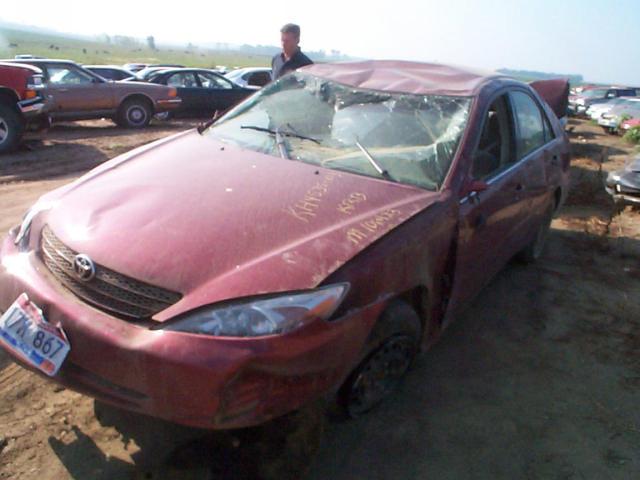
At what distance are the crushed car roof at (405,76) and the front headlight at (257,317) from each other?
1772 mm

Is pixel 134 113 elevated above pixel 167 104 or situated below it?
below

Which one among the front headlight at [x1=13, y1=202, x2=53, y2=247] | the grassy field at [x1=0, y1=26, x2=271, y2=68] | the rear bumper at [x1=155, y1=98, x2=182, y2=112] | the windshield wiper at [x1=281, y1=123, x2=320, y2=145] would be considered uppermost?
the windshield wiper at [x1=281, y1=123, x2=320, y2=145]

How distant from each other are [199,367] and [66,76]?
36.0ft

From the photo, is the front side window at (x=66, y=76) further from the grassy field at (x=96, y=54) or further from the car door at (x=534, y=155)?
the grassy field at (x=96, y=54)

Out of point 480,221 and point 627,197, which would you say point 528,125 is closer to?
point 480,221

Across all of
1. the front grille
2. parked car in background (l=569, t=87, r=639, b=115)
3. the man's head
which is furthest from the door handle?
parked car in background (l=569, t=87, r=639, b=115)

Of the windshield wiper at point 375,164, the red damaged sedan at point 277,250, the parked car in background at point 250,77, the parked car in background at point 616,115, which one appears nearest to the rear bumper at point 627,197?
the red damaged sedan at point 277,250

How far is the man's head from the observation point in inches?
209

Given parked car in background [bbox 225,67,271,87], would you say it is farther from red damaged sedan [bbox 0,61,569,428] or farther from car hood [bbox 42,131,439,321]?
car hood [bbox 42,131,439,321]

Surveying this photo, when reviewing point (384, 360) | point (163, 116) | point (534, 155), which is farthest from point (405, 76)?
point (163, 116)

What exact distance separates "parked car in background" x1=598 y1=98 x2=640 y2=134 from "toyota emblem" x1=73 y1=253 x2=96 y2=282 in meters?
17.1

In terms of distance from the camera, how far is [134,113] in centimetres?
1167

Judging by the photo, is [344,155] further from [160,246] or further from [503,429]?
[503,429]

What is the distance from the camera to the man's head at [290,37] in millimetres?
5312
